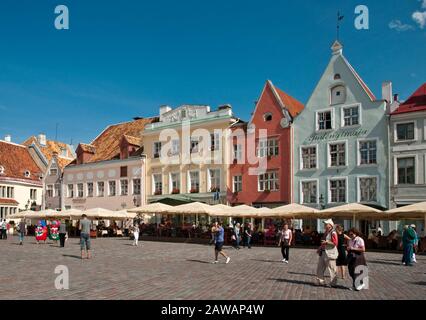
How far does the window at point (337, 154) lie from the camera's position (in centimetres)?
3469

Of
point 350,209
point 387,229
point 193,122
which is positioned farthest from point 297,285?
point 193,122

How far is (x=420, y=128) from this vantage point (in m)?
31.6

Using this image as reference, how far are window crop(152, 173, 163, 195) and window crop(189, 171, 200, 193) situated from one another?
330cm

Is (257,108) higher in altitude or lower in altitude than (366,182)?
higher

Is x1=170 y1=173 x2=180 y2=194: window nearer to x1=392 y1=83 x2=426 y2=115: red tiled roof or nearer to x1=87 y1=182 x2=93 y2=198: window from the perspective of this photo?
x1=87 y1=182 x2=93 y2=198: window

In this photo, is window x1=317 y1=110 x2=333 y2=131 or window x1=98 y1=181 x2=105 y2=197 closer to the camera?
window x1=317 y1=110 x2=333 y2=131

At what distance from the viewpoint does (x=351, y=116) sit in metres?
34.6

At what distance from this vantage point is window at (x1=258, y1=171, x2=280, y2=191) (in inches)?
1485

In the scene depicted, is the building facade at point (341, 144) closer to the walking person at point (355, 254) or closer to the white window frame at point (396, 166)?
the white window frame at point (396, 166)

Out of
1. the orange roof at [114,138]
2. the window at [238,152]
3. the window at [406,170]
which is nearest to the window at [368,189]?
the window at [406,170]

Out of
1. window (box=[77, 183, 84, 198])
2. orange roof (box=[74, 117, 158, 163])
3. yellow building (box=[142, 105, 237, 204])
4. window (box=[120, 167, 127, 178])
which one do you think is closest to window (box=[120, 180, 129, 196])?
window (box=[120, 167, 127, 178])
